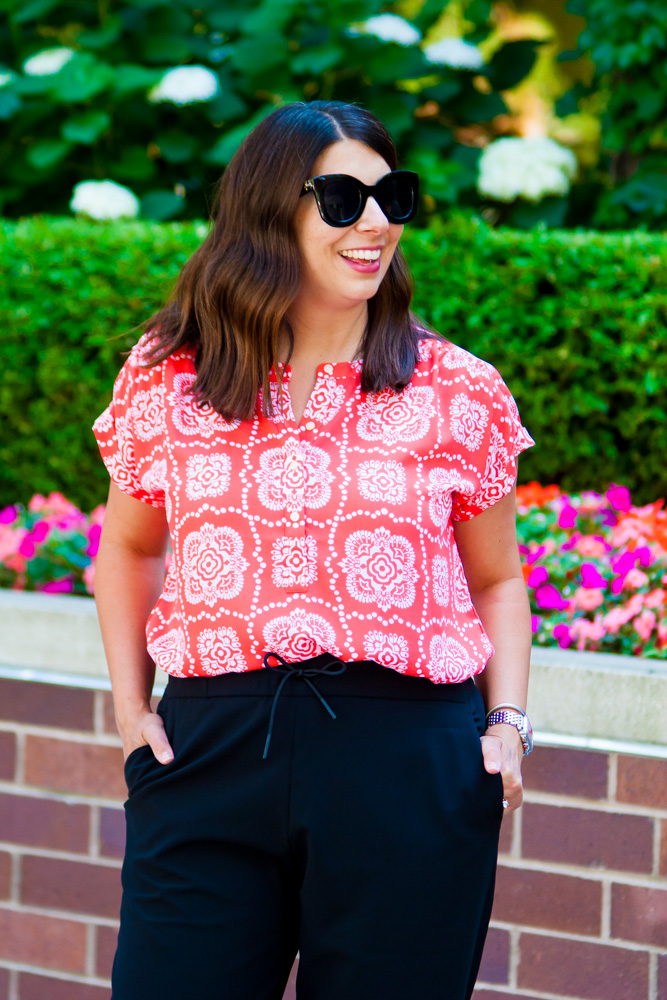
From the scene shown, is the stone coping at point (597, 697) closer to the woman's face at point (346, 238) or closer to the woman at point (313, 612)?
the woman at point (313, 612)

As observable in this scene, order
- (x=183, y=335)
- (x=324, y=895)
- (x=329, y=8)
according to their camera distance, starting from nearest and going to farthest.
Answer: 1. (x=324, y=895)
2. (x=183, y=335)
3. (x=329, y=8)

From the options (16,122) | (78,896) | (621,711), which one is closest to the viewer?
(621,711)

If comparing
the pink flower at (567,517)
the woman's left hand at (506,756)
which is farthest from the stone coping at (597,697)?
the woman's left hand at (506,756)

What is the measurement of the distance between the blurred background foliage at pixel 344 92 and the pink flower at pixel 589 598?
202 cm

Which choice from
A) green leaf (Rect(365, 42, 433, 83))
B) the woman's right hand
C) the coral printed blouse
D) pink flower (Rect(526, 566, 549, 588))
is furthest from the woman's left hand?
green leaf (Rect(365, 42, 433, 83))

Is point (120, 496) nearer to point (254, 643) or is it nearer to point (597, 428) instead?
point (254, 643)

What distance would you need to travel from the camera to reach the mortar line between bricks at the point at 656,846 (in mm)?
2273

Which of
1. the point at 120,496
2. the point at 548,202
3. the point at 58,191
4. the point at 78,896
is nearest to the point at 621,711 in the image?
the point at 120,496

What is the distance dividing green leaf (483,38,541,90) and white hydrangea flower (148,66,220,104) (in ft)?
4.10

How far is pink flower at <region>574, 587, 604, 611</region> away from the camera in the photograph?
8.82ft

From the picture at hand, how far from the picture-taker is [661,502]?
11.0 ft

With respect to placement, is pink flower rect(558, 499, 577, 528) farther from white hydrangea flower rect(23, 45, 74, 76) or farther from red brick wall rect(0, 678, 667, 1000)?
white hydrangea flower rect(23, 45, 74, 76)

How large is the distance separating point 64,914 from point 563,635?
141 cm

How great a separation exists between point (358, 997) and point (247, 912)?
7.5 inches
